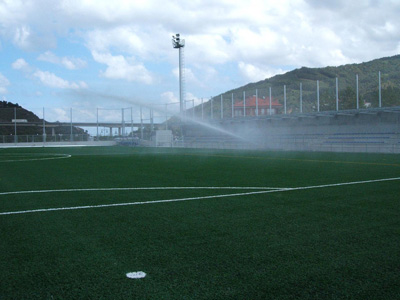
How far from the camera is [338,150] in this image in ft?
109

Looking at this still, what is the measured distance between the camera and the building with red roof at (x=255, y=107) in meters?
43.1

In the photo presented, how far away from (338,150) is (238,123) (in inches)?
610

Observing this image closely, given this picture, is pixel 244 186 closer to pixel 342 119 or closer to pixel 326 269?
pixel 326 269

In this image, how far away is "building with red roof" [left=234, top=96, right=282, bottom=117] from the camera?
4309 centimetres

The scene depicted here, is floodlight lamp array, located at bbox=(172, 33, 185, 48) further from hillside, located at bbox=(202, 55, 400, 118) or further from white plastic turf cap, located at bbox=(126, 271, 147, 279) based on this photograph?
white plastic turf cap, located at bbox=(126, 271, 147, 279)

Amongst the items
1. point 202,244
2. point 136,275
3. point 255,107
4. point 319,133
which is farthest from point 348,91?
point 136,275

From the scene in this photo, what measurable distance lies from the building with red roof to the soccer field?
112ft

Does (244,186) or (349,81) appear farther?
(349,81)

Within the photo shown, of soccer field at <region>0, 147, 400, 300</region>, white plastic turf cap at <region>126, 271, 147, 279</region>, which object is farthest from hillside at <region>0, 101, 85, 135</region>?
white plastic turf cap at <region>126, 271, 147, 279</region>

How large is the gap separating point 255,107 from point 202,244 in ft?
133

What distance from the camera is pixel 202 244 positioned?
505cm

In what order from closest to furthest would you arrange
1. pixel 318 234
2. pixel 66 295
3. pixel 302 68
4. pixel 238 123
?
pixel 66 295 < pixel 318 234 < pixel 238 123 < pixel 302 68

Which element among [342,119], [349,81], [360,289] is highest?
[349,81]

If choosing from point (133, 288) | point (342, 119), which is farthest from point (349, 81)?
point (133, 288)
